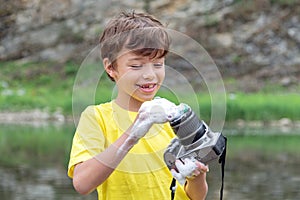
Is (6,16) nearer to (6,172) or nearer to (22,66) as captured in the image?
(22,66)

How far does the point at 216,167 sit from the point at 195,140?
34.2 ft

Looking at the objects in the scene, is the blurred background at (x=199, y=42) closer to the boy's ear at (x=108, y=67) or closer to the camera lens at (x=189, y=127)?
the boy's ear at (x=108, y=67)

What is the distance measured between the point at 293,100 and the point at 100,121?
816 inches

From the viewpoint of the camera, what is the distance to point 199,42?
28.8 meters

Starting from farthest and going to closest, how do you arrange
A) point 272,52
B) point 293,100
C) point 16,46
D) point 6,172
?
point 16,46
point 272,52
point 293,100
point 6,172

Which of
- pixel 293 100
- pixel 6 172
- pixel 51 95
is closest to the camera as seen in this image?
pixel 6 172

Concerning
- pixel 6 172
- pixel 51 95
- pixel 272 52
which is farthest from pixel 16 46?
pixel 6 172

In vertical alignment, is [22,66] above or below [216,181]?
→ below

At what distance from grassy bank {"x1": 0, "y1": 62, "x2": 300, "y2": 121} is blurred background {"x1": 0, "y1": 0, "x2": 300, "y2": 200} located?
0.08ft

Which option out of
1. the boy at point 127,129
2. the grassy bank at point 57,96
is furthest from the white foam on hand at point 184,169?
the grassy bank at point 57,96

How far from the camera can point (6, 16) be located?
31.9m

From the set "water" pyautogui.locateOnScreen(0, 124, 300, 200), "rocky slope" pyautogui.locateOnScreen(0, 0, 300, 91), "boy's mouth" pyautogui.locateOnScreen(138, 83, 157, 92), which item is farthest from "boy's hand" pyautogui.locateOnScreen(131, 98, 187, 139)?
"rocky slope" pyautogui.locateOnScreen(0, 0, 300, 91)

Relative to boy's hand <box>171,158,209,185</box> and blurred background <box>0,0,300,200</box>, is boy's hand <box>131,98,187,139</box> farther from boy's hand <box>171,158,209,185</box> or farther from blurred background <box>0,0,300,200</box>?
blurred background <box>0,0,300,200</box>

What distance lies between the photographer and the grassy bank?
21.7 meters
